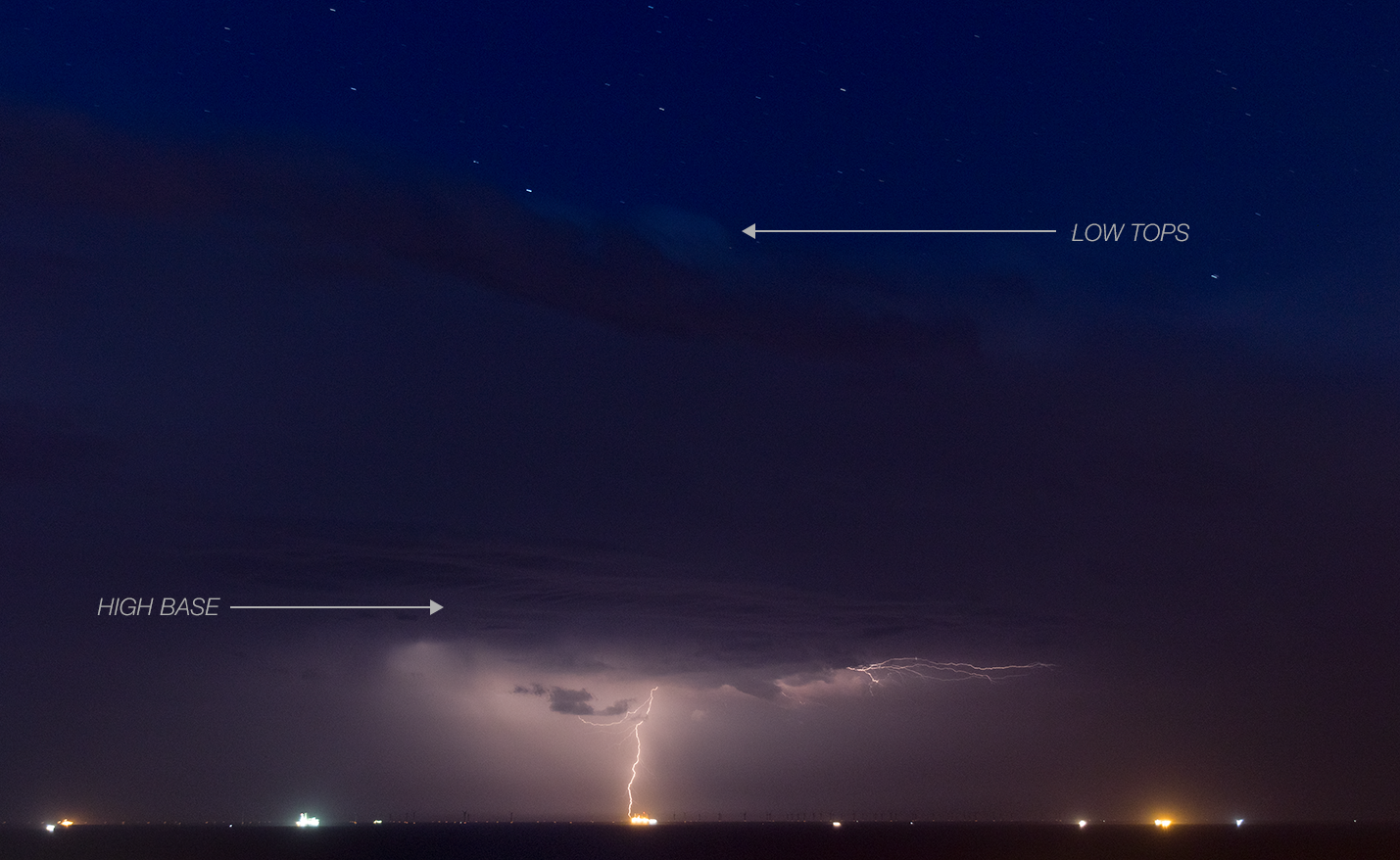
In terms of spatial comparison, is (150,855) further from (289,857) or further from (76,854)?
(289,857)

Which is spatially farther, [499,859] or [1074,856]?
[499,859]

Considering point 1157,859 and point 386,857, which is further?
point 386,857

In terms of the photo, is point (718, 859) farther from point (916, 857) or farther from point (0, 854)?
point (0, 854)

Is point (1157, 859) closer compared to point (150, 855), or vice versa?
point (1157, 859)

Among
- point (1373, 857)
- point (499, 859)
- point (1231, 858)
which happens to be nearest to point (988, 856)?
point (1231, 858)

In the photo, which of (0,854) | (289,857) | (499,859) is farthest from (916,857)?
(0,854)

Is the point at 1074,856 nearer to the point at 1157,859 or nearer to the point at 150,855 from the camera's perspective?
the point at 1157,859

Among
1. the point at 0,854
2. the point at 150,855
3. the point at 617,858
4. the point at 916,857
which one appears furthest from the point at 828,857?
the point at 0,854
